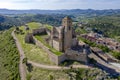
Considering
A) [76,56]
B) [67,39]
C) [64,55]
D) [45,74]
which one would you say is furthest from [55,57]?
[67,39]

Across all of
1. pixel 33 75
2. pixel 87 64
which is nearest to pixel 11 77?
pixel 33 75

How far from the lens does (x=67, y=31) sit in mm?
57250

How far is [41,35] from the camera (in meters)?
77.9

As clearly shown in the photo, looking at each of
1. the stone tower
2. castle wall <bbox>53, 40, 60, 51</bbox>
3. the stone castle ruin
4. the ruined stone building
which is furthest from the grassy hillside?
the stone tower

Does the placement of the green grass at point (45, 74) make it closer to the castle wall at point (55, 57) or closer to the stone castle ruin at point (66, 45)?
the castle wall at point (55, 57)

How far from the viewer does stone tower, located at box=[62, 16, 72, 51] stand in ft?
185

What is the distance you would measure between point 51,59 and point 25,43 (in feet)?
Answer: 67.9

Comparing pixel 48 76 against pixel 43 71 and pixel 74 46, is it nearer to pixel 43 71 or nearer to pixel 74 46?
pixel 43 71

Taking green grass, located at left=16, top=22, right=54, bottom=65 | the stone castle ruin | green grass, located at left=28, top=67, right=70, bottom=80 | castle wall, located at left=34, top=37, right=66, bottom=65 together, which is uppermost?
the stone castle ruin

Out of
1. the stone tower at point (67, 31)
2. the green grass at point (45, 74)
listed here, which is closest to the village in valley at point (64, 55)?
the stone tower at point (67, 31)

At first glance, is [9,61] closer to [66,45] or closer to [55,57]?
[55,57]

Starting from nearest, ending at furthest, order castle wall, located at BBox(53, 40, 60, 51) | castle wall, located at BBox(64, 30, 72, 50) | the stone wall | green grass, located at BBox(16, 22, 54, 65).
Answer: the stone wall → green grass, located at BBox(16, 22, 54, 65) → castle wall, located at BBox(64, 30, 72, 50) → castle wall, located at BBox(53, 40, 60, 51)

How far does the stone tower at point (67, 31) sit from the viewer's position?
56.4m

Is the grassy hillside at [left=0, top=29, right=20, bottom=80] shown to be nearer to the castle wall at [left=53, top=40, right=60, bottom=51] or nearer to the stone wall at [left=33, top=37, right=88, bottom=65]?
the stone wall at [left=33, top=37, right=88, bottom=65]
